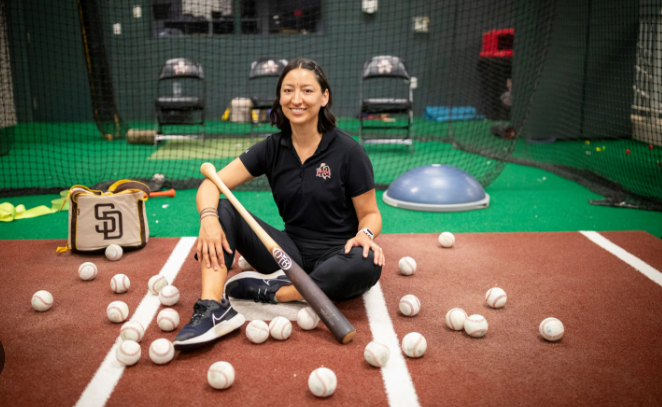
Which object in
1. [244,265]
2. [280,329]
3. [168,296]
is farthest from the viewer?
[244,265]

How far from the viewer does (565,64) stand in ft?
24.4

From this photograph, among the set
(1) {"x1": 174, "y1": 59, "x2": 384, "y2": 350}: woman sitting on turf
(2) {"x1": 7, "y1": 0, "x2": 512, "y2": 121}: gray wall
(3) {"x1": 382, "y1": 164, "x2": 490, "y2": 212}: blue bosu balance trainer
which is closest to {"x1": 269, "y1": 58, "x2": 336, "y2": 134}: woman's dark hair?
(1) {"x1": 174, "y1": 59, "x2": 384, "y2": 350}: woman sitting on turf

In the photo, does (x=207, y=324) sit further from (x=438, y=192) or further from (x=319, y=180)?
(x=438, y=192)

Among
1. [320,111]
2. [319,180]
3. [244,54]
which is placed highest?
[244,54]

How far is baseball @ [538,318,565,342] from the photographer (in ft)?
7.70

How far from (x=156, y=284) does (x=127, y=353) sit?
74 centimetres

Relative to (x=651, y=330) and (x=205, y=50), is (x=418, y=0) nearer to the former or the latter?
(x=205, y=50)

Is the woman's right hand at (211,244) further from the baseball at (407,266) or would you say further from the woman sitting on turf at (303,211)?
the baseball at (407,266)

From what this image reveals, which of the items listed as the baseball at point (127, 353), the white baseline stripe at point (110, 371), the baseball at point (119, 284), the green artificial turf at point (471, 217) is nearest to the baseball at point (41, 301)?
the baseball at point (119, 284)

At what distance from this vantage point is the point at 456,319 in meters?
2.46

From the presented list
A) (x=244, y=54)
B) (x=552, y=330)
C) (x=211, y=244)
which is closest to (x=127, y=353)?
(x=211, y=244)

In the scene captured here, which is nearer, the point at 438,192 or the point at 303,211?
the point at 303,211

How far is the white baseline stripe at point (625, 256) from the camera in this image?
3.16 m

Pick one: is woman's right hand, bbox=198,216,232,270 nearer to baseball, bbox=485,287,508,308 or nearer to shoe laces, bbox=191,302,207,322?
shoe laces, bbox=191,302,207,322
